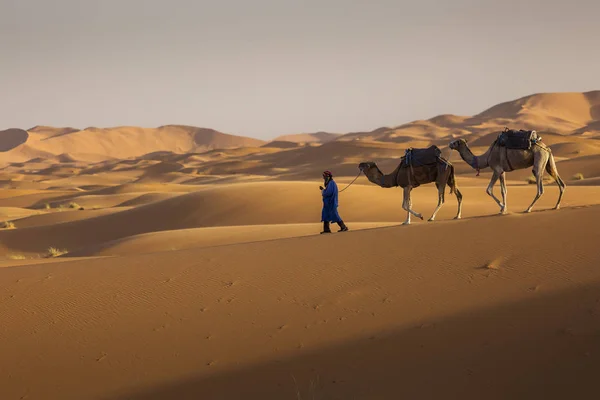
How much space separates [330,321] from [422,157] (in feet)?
17.8

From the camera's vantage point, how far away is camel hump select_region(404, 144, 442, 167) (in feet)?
36.6

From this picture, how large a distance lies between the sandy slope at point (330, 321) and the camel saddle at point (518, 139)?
141cm

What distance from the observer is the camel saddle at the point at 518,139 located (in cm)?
1014

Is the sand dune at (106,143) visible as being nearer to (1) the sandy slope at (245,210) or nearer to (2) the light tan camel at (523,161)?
(1) the sandy slope at (245,210)

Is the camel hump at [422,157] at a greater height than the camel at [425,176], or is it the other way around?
the camel hump at [422,157]

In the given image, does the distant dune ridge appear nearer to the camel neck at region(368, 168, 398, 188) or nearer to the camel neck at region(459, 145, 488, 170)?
the camel neck at region(368, 168, 398, 188)

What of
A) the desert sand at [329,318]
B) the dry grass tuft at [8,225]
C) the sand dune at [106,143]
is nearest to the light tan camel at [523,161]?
the desert sand at [329,318]

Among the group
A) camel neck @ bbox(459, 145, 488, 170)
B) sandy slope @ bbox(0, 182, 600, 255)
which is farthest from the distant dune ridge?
camel neck @ bbox(459, 145, 488, 170)

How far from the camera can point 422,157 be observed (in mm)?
11219

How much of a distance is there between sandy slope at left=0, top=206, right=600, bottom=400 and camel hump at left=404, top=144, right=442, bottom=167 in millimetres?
2234

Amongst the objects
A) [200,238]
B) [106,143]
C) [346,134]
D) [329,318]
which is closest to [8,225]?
[200,238]

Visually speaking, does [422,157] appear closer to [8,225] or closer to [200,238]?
[200,238]

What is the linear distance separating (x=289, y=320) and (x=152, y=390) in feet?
5.35

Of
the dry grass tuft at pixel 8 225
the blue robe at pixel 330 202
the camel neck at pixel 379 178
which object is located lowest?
the dry grass tuft at pixel 8 225
